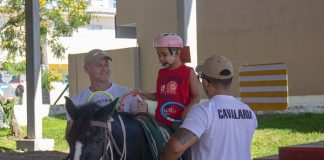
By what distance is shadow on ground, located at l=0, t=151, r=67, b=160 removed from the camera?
38.7ft

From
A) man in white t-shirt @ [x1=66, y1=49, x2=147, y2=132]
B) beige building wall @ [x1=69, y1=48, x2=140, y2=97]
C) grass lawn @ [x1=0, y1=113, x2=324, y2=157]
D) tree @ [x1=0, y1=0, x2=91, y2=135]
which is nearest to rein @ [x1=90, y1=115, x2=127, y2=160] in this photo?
man in white t-shirt @ [x1=66, y1=49, x2=147, y2=132]

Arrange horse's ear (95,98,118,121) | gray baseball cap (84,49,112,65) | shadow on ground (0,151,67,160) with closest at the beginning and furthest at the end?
horse's ear (95,98,118,121)
gray baseball cap (84,49,112,65)
shadow on ground (0,151,67,160)

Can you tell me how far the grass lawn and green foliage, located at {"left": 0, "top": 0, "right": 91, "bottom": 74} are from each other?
245cm

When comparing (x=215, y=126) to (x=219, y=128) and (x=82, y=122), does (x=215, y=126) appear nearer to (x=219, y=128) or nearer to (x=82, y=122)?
(x=219, y=128)

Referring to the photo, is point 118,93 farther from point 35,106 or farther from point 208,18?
point 208,18

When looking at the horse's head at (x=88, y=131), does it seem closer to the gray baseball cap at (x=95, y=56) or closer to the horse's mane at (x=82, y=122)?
the horse's mane at (x=82, y=122)

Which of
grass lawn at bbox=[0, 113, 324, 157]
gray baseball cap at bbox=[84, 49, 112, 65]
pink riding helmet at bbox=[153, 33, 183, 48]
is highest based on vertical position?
pink riding helmet at bbox=[153, 33, 183, 48]

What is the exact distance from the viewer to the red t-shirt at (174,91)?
4852 millimetres

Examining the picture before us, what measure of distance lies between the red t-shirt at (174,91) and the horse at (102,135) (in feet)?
1.99

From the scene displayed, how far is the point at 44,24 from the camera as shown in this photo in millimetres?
17672

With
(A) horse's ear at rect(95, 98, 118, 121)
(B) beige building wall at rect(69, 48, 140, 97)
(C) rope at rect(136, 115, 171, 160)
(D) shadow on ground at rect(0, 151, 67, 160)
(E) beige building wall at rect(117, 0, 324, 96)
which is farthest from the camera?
(B) beige building wall at rect(69, 48, 140, 97)

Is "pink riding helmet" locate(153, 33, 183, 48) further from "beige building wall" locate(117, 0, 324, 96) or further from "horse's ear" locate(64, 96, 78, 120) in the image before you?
"beige building wall" locate(117, 0, 324, 96)

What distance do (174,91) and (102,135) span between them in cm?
127

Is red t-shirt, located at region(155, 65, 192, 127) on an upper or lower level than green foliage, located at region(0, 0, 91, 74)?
lower
